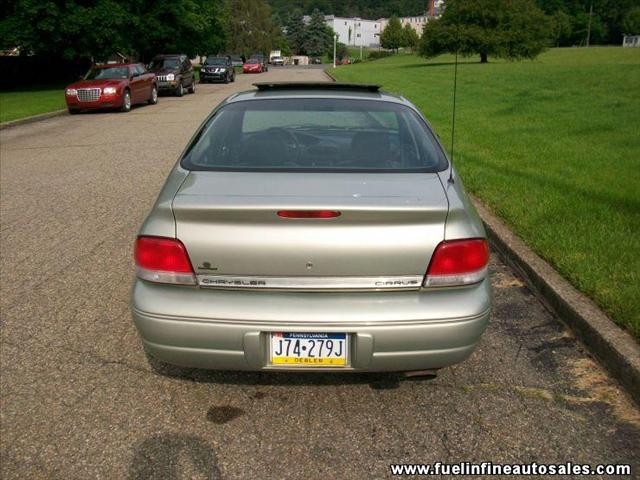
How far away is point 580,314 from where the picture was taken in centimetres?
390

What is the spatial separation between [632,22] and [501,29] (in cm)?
7337

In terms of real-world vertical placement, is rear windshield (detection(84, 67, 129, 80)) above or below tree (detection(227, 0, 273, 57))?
below

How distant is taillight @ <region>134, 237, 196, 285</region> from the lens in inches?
111

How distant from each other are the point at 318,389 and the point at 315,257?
3.14ft

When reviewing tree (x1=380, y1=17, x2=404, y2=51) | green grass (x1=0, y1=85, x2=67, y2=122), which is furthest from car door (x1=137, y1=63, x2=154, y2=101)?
tree (x1=380, y1=17, x2=404, y2=51)

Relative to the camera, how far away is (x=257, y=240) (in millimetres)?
2723

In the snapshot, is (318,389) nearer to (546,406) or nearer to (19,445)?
(546,406)

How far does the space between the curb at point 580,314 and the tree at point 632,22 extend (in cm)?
12089

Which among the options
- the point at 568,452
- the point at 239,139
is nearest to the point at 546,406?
the point at 568,452

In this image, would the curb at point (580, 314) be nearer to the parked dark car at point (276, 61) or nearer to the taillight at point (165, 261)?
the taillight at point (165, 261)

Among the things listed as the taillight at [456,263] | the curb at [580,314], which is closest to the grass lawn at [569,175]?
the curb at [580,314]

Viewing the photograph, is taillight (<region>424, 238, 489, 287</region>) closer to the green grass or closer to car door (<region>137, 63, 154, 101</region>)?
the green grass

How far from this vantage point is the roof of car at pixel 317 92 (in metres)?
3.93

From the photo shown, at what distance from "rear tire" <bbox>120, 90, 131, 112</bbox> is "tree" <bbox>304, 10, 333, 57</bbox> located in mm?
136484
